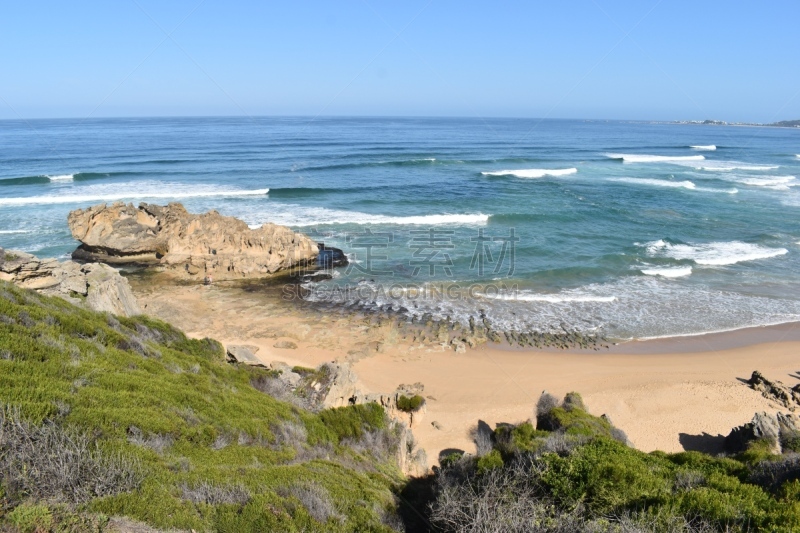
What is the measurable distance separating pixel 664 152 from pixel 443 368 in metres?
66.4

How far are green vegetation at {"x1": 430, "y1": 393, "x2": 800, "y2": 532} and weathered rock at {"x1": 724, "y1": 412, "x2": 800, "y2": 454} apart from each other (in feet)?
Result: 7.14

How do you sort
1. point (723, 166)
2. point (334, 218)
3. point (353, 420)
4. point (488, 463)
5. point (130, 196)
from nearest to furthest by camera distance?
point (488, 463)
point (353, 420)
point (334, 218)
point (130, 196)
point (723, 166)

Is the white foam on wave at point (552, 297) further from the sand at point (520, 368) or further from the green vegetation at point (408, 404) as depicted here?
the green vegetation at point (408, 404)

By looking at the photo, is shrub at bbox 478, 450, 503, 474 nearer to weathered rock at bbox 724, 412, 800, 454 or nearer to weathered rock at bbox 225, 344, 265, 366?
weathered rock at bbox 724, 412, 800, 454

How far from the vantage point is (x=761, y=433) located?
975 centimetres

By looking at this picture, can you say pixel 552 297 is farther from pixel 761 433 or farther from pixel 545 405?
pixel 761 433

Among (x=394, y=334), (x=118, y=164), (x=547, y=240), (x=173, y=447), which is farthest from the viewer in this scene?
(x=118, y=164)

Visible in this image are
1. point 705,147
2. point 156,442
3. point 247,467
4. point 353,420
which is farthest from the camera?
point 705,147

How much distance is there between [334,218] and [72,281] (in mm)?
17743

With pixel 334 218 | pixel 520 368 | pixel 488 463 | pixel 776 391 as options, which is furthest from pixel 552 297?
pixel 334 218

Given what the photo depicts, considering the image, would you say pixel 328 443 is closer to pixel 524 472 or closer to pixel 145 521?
pixel 524 472

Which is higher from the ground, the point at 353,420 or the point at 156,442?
the point at 156,442

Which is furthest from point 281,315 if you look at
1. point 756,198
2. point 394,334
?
point 756,198

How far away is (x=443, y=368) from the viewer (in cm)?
1384
